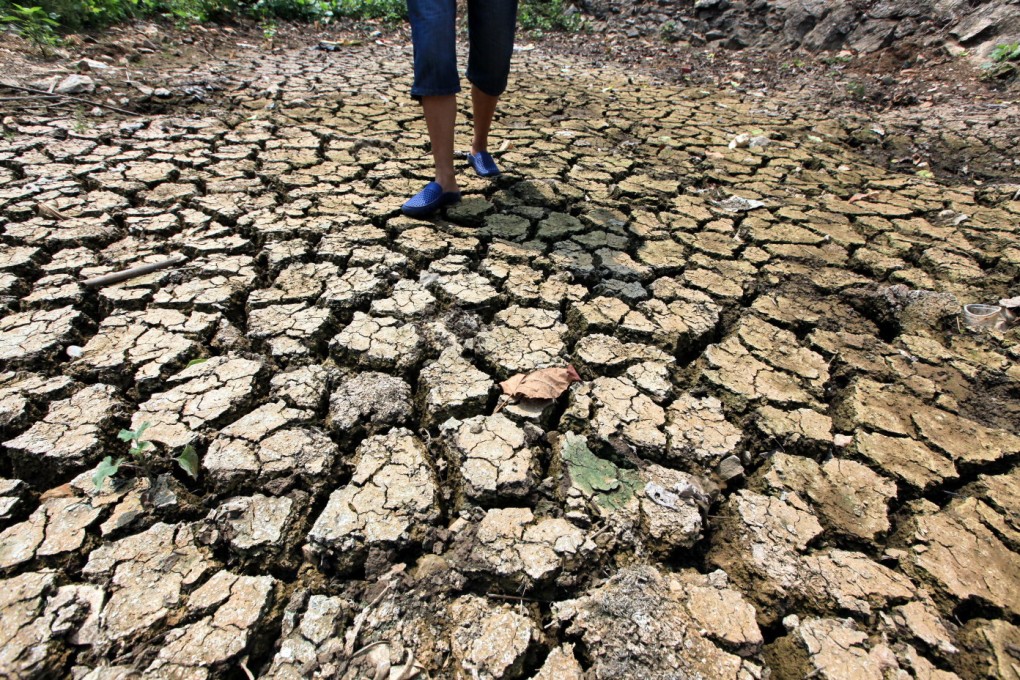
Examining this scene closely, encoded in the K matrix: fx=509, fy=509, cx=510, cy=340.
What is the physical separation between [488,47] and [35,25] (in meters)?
4.30

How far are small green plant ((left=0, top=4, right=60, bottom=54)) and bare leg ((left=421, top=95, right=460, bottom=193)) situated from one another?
12.8 feet

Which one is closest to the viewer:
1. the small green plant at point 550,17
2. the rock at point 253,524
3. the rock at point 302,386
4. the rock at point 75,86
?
the rock at point 253,524

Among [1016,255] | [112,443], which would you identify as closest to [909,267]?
[1016,255]

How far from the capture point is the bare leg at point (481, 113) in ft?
8.02

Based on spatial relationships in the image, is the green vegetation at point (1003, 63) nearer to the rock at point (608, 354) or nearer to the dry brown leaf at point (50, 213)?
the rock at point (608, 354)

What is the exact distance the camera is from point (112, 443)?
4.12 feet

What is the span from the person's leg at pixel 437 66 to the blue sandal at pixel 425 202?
0.34 ft

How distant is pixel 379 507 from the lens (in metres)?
1.17

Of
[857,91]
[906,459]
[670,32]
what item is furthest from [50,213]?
[670,32]

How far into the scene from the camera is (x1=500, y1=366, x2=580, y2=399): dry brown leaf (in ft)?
4.77

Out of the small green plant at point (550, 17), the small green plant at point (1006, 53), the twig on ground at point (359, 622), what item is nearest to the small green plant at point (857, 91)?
the small green plant at point (1006, 53)

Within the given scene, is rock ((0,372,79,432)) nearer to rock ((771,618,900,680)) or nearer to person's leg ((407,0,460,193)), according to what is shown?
person's leg ((407,0,460,193))

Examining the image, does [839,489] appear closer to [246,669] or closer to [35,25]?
[246,669]

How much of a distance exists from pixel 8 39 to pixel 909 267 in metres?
6.27
